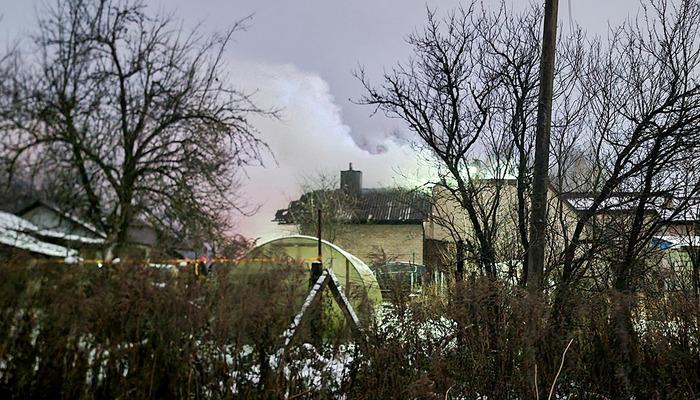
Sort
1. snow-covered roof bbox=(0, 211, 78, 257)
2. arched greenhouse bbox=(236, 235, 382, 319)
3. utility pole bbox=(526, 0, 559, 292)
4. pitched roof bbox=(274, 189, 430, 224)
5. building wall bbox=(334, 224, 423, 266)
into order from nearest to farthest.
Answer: snow-covered roof bbox=(0, 211, 78, 257) < arched greenhouse bbox=(236, 235, 382, 319) < pitched roof bbox=(274, 189, 430, 224) < utility pole bbox=(526, 0, 559, 292) < building wall bbox=(334, 224, 423, 266)

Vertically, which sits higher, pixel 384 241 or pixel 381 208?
pixel 381 208

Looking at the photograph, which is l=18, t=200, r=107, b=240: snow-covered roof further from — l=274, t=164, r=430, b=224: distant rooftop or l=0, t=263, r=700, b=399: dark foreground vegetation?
l=274, t=164, r=430, b=224: distant rooftop

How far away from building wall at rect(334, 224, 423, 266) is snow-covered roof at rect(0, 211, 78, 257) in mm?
2989

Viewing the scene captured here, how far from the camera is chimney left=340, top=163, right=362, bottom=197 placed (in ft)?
25.0

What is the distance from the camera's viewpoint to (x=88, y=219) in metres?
2.39

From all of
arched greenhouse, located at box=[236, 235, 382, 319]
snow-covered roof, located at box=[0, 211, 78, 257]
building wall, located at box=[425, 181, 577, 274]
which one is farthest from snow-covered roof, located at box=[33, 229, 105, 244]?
building wall, located at box=[425, 181, 577, 274]

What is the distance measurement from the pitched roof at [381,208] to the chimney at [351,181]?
14 centimetres

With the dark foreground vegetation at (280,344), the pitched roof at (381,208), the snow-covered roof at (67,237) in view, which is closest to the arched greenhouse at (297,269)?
the dark foreground vegetation at (280,344)

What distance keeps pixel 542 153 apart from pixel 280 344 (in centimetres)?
334

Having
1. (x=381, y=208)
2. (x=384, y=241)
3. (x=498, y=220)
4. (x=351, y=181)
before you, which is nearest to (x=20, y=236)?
(x=498, y=220)

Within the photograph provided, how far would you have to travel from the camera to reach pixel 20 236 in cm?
231

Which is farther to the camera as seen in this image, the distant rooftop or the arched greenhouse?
the distant rooftop

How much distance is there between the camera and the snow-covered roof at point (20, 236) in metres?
2.26

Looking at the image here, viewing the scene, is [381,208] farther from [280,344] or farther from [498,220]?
[280,344]
